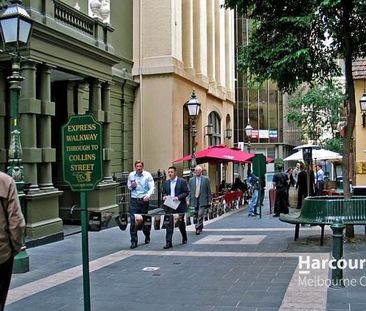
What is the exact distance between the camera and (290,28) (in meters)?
11.5

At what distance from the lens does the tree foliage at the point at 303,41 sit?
11.2 metres

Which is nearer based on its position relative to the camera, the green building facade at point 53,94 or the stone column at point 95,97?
the green building facade at point 53,94

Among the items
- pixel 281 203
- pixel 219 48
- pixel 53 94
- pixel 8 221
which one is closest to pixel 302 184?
pixel 281 203

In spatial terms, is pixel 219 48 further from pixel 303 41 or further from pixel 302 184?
pixel 303 41

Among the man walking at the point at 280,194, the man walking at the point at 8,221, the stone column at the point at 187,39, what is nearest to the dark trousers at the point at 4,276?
the man walking at the point at 8,221

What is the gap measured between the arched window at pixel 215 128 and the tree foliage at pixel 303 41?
63.0 feet

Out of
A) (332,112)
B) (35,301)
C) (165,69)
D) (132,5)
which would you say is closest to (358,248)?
(35,301)

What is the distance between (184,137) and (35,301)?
1996cm

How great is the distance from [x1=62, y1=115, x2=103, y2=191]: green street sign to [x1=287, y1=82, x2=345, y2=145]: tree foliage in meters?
32.6

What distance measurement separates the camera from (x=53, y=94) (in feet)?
54.7

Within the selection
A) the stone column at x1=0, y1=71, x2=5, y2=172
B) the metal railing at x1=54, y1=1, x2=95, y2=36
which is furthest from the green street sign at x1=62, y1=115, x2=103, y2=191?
the metal railing at x1=54, y1=1, x2=95, y2=36

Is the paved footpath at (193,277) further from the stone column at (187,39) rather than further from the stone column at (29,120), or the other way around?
the stone column at (187,39)

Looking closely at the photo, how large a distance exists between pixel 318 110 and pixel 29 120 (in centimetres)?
2954

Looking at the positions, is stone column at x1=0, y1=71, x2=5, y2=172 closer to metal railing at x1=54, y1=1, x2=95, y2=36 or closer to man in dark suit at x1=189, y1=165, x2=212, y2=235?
metal railing at x1=54, y1=1, x2=95, y2=36
